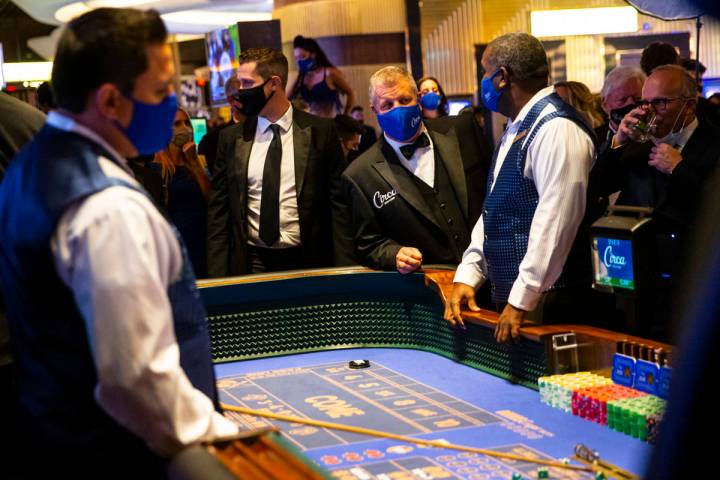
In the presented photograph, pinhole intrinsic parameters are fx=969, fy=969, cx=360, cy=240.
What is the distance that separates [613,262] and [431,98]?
3315 mm

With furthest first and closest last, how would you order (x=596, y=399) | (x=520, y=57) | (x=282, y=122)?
(x=282, y=122) → (x=520, y=57) → (x=596, y=399)

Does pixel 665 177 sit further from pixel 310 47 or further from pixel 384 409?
pixel 310 47

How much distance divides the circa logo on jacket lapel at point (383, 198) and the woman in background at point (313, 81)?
358cm

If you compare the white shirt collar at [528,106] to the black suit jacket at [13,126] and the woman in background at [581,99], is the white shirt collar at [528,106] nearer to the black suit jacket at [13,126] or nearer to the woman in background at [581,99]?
the black suit jacket at [13,126]

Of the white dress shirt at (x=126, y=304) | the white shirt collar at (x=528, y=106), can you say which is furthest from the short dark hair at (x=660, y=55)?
the white dress shirt at (x=126, y=304)

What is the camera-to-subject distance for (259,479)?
1572 mm

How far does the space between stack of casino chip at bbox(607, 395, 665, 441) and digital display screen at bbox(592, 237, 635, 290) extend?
319 mm

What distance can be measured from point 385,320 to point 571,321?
98cm

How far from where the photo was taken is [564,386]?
277 cm

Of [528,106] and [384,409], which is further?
[528,106]

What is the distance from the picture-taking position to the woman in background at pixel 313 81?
7359 mm

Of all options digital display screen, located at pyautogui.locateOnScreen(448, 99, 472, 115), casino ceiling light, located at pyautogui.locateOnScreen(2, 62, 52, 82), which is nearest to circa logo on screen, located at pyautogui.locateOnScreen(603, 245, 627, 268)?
digital display screen, located at pyautogui.locateOnScreen(448, 99, 472, 115)

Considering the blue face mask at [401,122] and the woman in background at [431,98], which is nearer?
the blue face mask at [401,122]

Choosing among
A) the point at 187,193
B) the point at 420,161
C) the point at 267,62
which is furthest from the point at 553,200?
the point at 187,193
